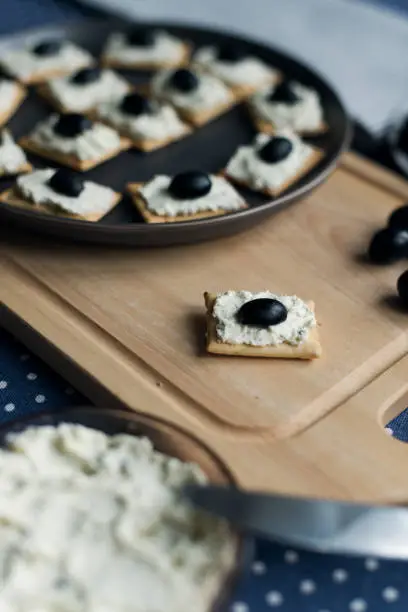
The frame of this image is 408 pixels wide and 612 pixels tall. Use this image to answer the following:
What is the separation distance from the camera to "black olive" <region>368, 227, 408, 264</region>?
1.25m

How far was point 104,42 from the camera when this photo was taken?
1765 mm

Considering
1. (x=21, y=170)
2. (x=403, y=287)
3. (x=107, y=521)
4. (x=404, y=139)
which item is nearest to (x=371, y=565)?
(x=107, y=521)

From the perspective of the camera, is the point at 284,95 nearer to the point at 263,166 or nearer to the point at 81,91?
the point at 263,166

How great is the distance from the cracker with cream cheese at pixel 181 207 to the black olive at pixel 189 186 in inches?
0.4

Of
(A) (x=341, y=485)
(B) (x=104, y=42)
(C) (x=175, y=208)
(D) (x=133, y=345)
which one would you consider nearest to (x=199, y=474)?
(A) (x=341, y=485)

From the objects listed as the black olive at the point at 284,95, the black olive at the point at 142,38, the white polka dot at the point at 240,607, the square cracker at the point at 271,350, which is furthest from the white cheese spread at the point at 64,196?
the white polka dot at the point at 240,607

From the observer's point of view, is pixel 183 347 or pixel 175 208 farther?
pixel 175 208

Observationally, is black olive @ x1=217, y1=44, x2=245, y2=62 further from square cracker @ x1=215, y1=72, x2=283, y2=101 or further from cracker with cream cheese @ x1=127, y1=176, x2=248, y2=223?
cracker with cream cheese @ x1=127, y1=176, x2=248, y2=223

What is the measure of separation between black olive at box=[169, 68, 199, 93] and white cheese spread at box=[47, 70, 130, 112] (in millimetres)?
107

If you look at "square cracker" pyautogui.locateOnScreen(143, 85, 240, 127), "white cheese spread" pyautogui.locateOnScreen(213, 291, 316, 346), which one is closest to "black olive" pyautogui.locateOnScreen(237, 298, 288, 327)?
"white cheese spread" pyautogui.locateOnScreen(213, 291, 316, 346)

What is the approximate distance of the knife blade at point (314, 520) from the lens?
79 cm

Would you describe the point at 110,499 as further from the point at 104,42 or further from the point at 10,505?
the point at 104,42

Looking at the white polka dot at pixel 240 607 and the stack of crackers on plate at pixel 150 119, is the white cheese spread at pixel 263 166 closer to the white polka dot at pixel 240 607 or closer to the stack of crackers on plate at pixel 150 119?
the stack of crackers on plate at pixel 150 119

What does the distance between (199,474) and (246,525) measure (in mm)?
85
